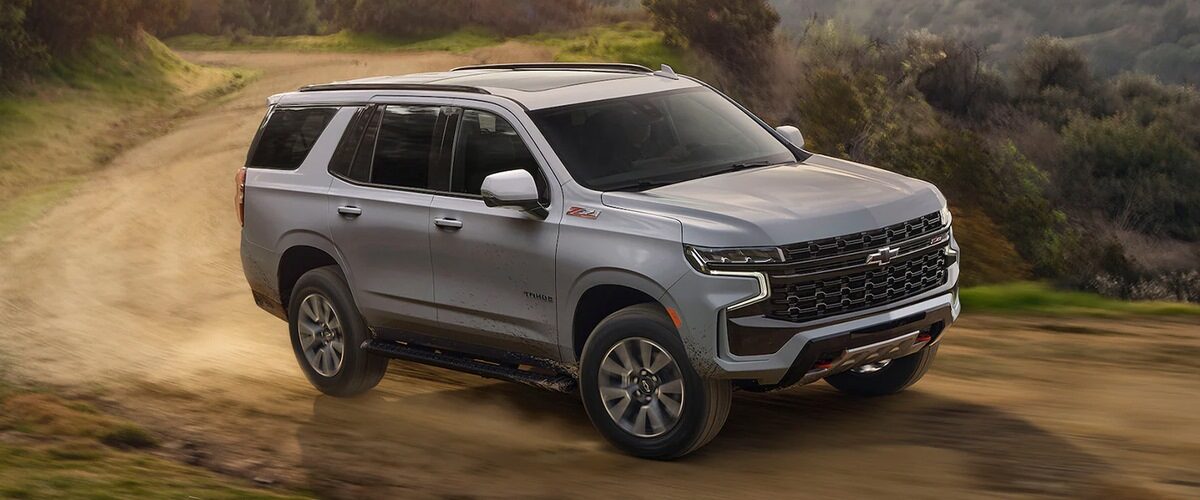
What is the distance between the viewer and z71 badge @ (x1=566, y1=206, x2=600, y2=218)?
7.51 m

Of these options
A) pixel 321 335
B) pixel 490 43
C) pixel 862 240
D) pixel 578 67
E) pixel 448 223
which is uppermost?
pixel 578 67

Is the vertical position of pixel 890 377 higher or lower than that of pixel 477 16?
higher

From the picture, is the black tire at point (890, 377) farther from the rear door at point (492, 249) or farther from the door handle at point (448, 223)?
the door handle at point (448, 223)

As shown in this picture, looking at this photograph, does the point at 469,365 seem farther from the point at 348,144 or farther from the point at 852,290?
the point at 852,290

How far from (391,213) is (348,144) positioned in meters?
0.71

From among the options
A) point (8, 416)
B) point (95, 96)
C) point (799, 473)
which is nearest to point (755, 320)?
point (799, 473)

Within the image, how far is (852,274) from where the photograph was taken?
7.15 m

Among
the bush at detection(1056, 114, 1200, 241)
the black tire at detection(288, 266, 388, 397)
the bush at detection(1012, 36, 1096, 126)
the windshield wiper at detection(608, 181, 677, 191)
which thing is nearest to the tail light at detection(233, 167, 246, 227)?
the black tire at detection(288, 266, 388, 397)

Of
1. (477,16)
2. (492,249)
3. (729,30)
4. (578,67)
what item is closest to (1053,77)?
(729,30)

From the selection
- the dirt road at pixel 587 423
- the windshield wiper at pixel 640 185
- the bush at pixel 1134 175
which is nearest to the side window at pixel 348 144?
the dirt road at pixel 587 423

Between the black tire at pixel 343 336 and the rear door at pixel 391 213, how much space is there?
16 cm

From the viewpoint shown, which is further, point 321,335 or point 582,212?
point 321,335

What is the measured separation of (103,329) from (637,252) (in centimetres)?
667

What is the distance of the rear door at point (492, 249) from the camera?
781 cm
